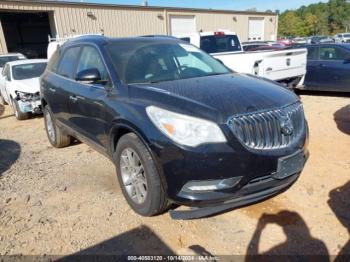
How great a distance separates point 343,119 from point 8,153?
635 cm

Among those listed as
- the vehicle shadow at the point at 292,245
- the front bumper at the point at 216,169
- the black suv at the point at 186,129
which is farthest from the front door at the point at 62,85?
the vehicle shadow at the point at 292,245

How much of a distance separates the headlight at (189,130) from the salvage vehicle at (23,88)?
21.7 feet

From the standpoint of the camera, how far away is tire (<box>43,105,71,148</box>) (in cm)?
568

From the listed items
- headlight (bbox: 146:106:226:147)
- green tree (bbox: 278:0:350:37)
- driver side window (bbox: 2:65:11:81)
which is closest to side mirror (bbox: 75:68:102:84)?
headlight (bbox: 146:106:226:147)

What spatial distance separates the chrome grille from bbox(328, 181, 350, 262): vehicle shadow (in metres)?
0.88

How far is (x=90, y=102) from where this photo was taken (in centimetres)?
390

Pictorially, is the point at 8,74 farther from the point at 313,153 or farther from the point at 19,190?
the point at 313,153

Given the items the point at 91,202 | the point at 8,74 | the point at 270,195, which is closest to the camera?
the point at 270,195

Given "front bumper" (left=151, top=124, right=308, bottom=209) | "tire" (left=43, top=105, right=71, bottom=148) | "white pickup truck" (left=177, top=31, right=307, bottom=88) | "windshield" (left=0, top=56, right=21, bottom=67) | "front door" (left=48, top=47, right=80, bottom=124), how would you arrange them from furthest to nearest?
"windshield" (left=0, top=56, right=21, bottom=67), "white pickup truck" (left=177, top=31, right=307, bottom=88), "tire" (left=43, top=105, right=71, bottom=148), "front door" (left=48, top=47, right=80, bottom=124), "front bumper" (left=151, top=124, right=308, bottom=209)

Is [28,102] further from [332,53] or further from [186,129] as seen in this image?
[332,53]

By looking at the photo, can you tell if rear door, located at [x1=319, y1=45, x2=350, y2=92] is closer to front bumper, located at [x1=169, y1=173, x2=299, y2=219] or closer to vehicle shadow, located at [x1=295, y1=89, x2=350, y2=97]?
vehicle shadow, located at [x1=295, y1=89, x2=350, y2=97]

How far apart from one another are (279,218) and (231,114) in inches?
48.3

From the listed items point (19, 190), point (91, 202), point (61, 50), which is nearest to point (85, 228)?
point (91, 202)

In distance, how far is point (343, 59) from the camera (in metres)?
8.60
